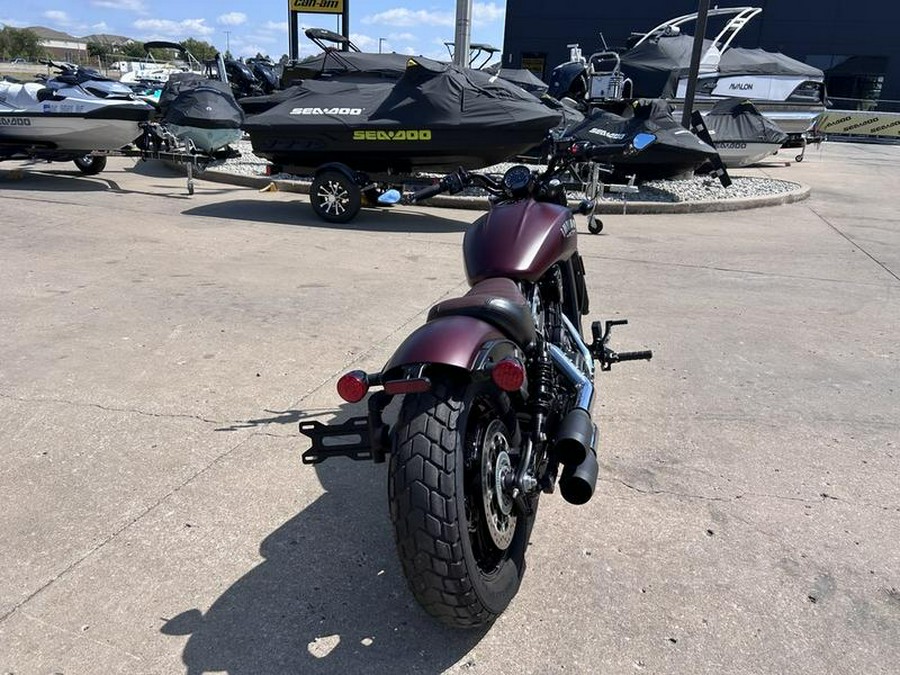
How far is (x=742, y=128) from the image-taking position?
46.5 ft

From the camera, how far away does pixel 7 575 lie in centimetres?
266

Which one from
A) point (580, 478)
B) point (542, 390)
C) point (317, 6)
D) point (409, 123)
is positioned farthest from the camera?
point (317, 6)

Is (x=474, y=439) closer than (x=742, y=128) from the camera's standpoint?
Yes

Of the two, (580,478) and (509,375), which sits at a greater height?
(509,375)

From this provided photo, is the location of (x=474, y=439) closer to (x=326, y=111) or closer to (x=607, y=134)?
(x=326, y=111)

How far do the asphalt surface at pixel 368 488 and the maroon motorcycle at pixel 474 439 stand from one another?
1.06 ft

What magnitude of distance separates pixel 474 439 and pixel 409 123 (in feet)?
23.9

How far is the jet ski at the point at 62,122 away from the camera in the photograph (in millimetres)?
10922

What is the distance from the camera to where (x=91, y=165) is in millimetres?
12914

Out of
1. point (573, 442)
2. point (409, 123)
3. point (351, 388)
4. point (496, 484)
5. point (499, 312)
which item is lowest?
point (496, 484)

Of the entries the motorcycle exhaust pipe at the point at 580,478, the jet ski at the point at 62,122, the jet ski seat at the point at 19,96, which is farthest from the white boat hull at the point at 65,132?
the motorcycle exhaust pipe at the point at 580,478

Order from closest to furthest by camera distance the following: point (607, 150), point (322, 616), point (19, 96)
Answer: point (322, 616), point (607, 150), point (19, 96)

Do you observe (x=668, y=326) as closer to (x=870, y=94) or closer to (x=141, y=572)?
(x=141, y=572)

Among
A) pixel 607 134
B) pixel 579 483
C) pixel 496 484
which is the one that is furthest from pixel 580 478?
pixel 607 134
